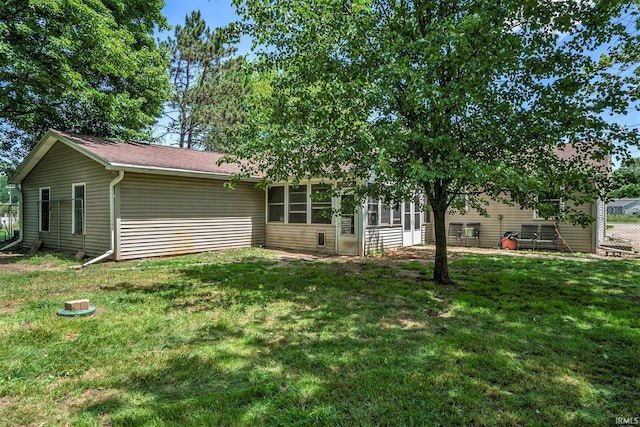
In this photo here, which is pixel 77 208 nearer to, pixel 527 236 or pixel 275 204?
pixel 275 204

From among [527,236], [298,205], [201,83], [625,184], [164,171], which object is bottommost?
→ [527,236]

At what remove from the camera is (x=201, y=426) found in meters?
2.18

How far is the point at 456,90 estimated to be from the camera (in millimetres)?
4758

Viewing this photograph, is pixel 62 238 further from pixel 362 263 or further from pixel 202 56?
pixel 202 56

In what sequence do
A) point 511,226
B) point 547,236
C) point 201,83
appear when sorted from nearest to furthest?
point 547,236
point 511,226
point 201,83

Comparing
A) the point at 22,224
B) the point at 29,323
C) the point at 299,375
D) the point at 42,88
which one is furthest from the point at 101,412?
the point at 22,224

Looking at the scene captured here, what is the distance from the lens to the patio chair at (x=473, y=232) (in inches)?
526

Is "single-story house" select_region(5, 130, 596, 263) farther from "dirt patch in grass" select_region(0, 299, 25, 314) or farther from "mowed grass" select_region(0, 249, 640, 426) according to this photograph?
"dirt patch in grass" select_region(0, 299, 25, 314)

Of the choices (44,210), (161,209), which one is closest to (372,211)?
(161,209)

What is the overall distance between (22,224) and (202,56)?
14320 mm

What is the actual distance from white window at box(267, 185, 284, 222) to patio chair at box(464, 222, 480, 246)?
7367mm

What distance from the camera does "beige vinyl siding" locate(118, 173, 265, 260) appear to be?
9.13 metres

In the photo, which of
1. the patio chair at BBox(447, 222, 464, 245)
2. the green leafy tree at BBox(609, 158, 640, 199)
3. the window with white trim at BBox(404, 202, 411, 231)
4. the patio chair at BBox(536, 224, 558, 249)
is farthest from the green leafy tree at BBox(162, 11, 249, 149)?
the green leafy tree at BBox(609, 158, 640, 199)

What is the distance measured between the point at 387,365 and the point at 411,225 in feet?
33.7
